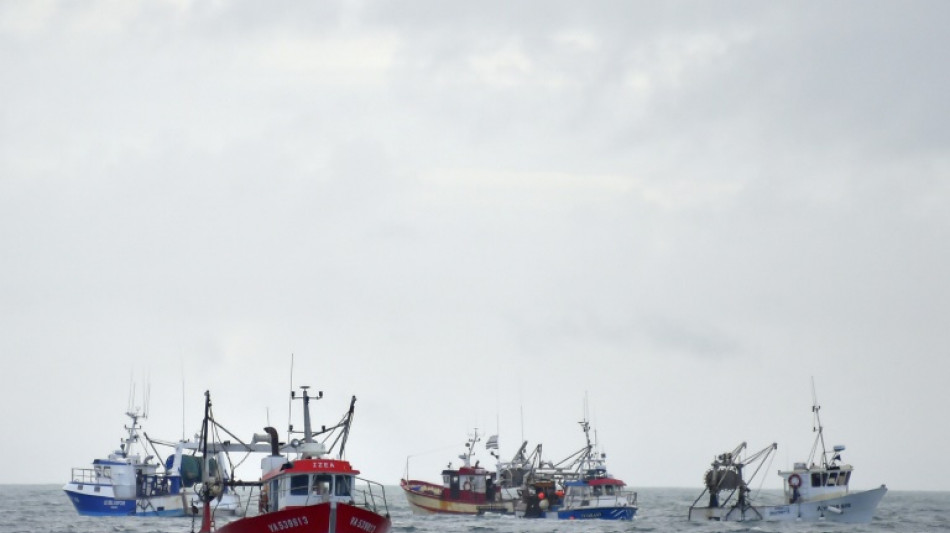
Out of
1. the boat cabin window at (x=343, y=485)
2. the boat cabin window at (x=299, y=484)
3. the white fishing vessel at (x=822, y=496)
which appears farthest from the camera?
the white fishing vessel at (x=822, y=496)

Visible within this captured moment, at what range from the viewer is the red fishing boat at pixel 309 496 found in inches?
2291

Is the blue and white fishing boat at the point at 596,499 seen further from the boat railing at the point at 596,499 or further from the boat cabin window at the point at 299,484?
the boat cabin window at the point at 299,484

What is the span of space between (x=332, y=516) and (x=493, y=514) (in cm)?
7668

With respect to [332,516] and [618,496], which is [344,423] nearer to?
[332,516]

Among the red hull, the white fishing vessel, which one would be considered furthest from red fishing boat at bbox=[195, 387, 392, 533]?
the white fishing vessel

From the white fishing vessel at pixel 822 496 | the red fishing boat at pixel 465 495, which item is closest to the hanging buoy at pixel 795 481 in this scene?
the white fishing vessel at pixel 822 496

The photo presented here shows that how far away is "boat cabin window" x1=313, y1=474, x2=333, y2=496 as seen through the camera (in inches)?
2446

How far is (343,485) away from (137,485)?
65513 mm

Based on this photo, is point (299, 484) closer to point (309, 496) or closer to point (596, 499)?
point (309, 496)

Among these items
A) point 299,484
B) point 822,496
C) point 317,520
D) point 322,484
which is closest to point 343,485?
point 322,484

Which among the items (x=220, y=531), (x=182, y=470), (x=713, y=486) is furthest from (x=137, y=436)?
(x=220, y=531)

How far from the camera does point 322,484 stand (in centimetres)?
6225

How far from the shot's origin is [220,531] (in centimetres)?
6372

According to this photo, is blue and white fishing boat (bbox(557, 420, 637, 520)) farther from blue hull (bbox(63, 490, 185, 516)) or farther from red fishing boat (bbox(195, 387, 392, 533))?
red fishing boat (bbox(195, 387, 392, 533))
